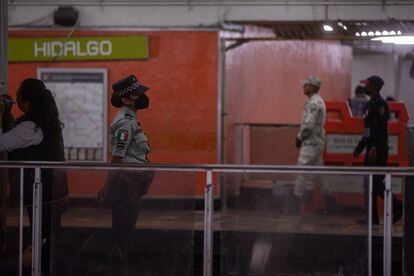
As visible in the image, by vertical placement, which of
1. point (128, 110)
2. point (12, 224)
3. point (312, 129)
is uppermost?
point (128, 110)

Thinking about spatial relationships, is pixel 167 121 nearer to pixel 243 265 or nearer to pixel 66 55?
pixel 66 55

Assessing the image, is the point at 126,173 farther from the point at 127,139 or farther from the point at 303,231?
the point at 303,231

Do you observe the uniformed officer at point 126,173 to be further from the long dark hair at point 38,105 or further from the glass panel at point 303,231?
the glass panel at point 303,231

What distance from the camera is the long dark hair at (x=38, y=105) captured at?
6980 millimetres

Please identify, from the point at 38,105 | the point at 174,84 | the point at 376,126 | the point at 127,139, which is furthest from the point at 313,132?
the point at 38,105

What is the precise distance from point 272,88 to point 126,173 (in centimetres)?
759

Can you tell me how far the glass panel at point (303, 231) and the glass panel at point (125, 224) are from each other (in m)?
0.44

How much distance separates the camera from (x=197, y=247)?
22.6 ft

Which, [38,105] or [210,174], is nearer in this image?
[210,174]

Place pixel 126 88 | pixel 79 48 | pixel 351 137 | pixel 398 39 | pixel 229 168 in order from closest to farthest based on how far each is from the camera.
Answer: pixel 229 168
pixel 126 88
pixel 398 39
pixel 351 137
pixel 79 48

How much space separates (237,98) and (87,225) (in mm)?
5872

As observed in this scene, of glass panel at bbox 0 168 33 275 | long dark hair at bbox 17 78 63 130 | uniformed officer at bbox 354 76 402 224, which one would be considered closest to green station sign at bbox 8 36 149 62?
uniformed officer at bbox 354 76 402 224

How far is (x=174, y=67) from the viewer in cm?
1143

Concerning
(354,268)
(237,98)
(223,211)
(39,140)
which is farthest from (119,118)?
(237,98)
